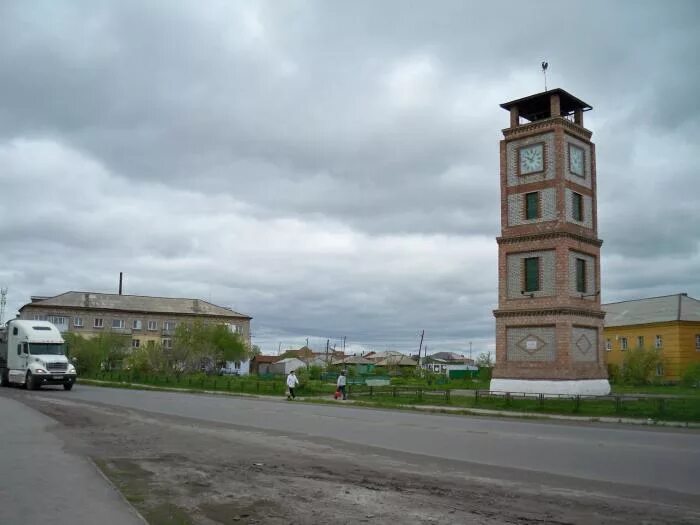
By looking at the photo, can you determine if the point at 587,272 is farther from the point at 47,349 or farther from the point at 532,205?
the point at 47,349

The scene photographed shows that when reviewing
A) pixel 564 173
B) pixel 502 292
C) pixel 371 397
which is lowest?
pixel 371 397

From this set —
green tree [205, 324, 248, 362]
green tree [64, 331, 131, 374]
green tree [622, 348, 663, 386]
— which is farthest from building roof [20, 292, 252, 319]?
green tree [622, 348, 663, 386]

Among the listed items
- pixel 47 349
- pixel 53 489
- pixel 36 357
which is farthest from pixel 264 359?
pixel 53 489

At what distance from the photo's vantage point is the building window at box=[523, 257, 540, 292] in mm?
35812

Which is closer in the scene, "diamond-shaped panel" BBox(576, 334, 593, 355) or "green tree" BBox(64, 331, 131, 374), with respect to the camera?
"diamond-shaped panel" BBox(576, 334, 593, 355)

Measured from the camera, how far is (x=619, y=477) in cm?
1108

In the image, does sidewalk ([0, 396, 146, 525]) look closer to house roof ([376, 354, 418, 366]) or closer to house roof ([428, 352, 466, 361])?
house roof ([376, 354, 418, 366])

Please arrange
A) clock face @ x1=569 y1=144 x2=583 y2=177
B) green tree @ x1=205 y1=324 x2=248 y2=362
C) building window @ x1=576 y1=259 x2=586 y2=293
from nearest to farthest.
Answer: building window @ x1=576 y1=259 x2=586 y2=293
clock face @ x1=569 y1=144 x2=583 y2=177
green tree @ x1=205 y1=324 x2=248 y2=362

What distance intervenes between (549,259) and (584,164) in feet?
21.2

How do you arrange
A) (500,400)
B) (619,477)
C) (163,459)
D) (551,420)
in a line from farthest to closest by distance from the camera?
(500,400)
(551,420)
(163,459)
(619,477)

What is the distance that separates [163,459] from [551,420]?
630 inches

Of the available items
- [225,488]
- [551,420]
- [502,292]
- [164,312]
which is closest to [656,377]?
[502,292]

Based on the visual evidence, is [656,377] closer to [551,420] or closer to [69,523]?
[551,420]

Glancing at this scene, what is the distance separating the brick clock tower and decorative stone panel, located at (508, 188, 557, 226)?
0.17ft
